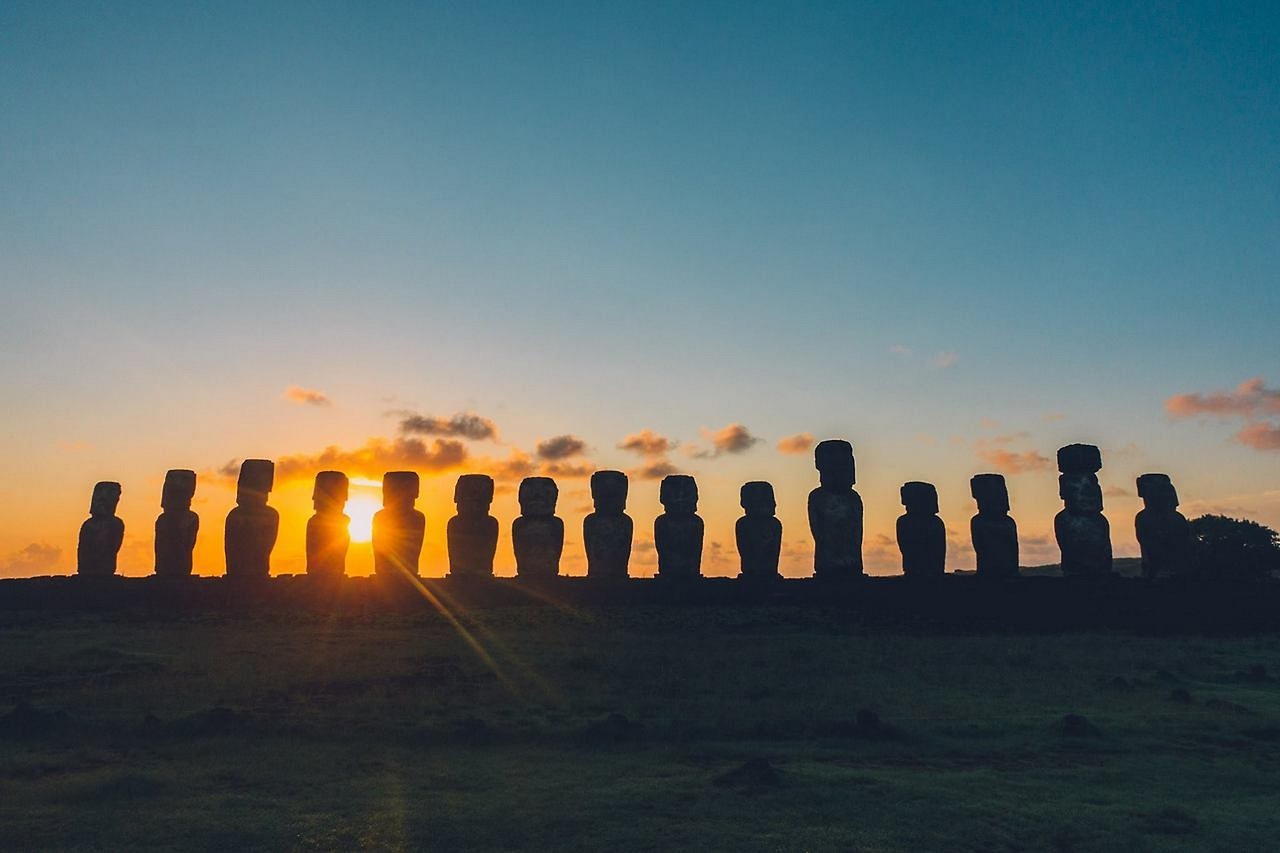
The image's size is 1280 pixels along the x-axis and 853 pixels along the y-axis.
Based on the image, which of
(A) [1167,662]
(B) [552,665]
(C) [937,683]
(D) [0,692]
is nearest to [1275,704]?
(A) [1167,662]

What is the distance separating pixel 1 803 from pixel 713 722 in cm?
678

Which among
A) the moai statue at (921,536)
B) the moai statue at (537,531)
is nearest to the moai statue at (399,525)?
the moai statue at (537,531)

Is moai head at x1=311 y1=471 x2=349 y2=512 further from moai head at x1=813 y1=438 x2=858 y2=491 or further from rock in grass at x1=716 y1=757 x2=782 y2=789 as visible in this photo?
rock in grass at x1=716 y1=757 x2=782 y2=789

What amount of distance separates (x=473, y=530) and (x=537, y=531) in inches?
56.9

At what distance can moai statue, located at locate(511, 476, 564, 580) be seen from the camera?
20781mm

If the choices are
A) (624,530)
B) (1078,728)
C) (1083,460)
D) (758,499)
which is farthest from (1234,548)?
(1078,728)

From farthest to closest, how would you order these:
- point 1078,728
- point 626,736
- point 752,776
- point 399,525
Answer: point 399,525
point 1078,728
point 626,736
point 752,776

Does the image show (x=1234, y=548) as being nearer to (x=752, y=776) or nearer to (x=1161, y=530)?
(x=1161, y=530)

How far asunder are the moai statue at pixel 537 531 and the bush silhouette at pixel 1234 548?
15.2 meters

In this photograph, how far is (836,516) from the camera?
2058 cm

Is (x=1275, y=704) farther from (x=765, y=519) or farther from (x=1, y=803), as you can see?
(x=1, y=803)

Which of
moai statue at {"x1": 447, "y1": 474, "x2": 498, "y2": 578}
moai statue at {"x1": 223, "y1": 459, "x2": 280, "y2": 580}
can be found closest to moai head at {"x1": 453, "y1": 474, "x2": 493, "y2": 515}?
moai statue at {"x1": 447, "y1": 474, "x2": 498, "y2": 578}

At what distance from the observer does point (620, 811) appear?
24.7ft

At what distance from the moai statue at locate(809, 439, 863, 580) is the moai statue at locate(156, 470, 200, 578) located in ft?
45.2
